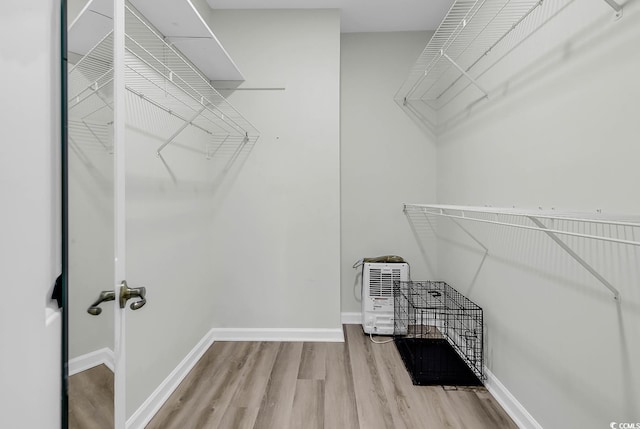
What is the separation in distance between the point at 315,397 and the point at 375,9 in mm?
2950

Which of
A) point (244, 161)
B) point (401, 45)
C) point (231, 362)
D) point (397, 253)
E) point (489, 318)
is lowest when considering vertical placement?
point (231, 362)

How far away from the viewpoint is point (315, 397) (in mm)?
1796

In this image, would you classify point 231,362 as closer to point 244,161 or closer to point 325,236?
point 325,236

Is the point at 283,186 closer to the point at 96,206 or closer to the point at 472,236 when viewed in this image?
the point at 472,236

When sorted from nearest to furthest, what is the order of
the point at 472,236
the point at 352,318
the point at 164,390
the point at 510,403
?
the point at 510,403 → the point at 164,390 → the point at 472,236 → the point at 352,318

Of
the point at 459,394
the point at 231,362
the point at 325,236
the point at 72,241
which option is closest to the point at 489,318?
the point at 459,394

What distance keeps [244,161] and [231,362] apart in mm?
1570

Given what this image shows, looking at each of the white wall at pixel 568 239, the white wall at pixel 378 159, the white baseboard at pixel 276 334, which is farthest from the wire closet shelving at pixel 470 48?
the white baseboard at pixel 276 334

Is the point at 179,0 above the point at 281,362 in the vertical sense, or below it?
above

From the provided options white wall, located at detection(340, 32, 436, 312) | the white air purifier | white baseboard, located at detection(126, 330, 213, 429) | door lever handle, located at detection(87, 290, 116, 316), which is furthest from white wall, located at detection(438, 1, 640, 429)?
white baseboard, located at detection(126, 330, 213, 429)

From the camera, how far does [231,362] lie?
220cm

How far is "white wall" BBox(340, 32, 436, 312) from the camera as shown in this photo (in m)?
2.87

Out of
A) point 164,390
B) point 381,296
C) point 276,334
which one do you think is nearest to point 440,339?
point 381,296

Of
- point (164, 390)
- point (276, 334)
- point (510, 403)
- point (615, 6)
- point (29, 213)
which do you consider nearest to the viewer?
point (29, 213)
